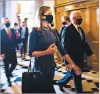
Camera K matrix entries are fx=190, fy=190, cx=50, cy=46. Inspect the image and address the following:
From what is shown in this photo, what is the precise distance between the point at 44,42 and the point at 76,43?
0.31 m

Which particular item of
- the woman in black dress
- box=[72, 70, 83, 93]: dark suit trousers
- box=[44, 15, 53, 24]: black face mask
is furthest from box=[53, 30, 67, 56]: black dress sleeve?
box=[72, 70, 83, 93]: dark suit trousers

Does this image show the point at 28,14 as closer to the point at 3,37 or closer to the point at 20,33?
the point at 20,33

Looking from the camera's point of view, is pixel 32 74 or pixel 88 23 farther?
pixel 88 23

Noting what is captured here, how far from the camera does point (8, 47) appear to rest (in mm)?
1712

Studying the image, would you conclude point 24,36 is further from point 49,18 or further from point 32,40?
point 49,18

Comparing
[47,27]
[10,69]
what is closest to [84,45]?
[47,27]

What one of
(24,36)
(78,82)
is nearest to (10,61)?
(24,36)

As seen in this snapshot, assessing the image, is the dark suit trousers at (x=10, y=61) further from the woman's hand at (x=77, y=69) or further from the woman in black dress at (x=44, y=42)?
the woman's hand at (x=77, y=69)

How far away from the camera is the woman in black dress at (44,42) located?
168 cm

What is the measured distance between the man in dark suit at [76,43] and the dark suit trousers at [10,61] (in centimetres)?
47

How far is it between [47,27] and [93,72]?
0.60 m

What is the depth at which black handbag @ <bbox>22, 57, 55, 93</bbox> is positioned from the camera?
1.57 meters

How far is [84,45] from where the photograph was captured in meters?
1.74

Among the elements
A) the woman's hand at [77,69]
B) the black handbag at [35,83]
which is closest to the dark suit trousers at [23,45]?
the black handbag at [35,83]
